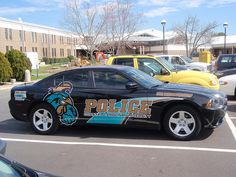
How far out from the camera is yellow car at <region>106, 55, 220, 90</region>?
1052 centimetres

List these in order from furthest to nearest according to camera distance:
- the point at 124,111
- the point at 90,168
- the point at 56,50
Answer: the point at 56,50
the point at 124,111
the point at 90,168

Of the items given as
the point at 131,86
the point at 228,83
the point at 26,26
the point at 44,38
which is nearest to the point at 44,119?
the point at 131,86

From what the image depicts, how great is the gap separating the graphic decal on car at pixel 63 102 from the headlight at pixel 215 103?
9.11ft

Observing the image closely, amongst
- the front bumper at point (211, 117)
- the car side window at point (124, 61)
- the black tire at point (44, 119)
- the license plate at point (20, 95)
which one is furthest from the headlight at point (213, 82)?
the license plate at point (20, 95)

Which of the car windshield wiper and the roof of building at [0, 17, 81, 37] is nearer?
the car windshield wiper

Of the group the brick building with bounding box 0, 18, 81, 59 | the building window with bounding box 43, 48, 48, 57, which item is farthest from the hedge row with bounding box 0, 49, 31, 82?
the building window with bounding box 43, 48, 48, 57

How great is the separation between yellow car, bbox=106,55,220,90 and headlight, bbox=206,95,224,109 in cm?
347

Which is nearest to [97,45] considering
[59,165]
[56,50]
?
[59,165]

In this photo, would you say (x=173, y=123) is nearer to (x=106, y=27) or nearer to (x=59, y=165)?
(x=59, y=165)

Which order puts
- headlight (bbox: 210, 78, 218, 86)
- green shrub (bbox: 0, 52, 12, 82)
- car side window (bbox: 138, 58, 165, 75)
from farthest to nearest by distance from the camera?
green shrub (bbox: 0, 52, 12, 82) → car side window (bbox: 138, 58, 165, 75) → headlight (bbox: 210, 78, 218, 86)

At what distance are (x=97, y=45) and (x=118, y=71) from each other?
27400 millimetres

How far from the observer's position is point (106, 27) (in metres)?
33.1

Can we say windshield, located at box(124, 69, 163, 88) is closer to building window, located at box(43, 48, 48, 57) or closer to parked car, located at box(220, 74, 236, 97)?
parked car, located at box(220, 74, 236, 97)

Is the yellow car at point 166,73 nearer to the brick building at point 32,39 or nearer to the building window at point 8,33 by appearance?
the brick building at point 32,39
